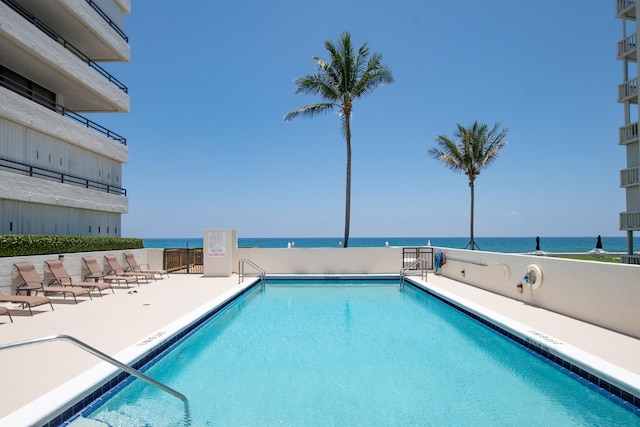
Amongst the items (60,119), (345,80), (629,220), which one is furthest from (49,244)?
(629,220)

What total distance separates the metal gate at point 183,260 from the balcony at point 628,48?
21.9 m

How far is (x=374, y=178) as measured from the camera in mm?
44625

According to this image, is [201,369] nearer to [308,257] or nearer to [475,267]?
[475,267]

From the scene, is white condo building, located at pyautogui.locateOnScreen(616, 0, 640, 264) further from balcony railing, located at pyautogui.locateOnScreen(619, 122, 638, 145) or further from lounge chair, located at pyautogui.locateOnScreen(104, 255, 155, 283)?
lounge chair, located at pyautogui.locateOnScreen(104, 255, 155, 283)

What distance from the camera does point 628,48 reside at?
63.0 feet

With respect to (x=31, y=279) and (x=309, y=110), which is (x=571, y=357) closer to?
(x=31, y=279)

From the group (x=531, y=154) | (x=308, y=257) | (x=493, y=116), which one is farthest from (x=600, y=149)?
(x=308, y=257)

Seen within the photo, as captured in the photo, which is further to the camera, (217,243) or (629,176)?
(629,176)

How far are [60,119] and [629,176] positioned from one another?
2442 cm

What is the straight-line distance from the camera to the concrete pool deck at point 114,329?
4590 mm

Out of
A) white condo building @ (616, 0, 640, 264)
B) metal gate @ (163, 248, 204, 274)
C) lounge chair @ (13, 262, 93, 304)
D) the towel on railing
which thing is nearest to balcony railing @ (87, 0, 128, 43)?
metal gate @ (163, 248, 204, 274)

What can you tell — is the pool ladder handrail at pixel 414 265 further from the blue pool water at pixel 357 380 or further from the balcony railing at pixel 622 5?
the balcony railing at pixel 622 5

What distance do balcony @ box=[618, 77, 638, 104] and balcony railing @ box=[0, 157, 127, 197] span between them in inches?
966

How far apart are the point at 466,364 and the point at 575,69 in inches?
901
